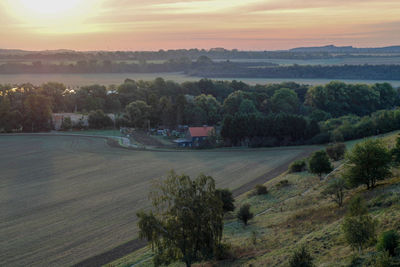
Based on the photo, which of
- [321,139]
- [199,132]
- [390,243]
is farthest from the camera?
[199,132]

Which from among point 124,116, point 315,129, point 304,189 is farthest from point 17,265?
point 124,116

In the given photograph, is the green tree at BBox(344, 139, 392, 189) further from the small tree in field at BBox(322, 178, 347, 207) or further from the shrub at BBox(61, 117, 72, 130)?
the shrub at BBox(61, 117, 72, 130)

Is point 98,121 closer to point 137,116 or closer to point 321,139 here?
point 137,116

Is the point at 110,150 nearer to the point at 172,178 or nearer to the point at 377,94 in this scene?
the point at 172,178

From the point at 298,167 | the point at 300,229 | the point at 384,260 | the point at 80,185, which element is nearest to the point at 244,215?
the point at 300,229

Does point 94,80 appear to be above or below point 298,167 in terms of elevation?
above

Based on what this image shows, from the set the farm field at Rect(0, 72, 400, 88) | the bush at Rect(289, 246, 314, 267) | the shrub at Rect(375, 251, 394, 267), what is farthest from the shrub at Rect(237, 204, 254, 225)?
the farm field at Rect(0, 72, 400, 88)

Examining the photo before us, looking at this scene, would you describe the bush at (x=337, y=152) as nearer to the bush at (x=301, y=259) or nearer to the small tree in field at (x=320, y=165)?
the small tree in field at (x=320, y=165)
